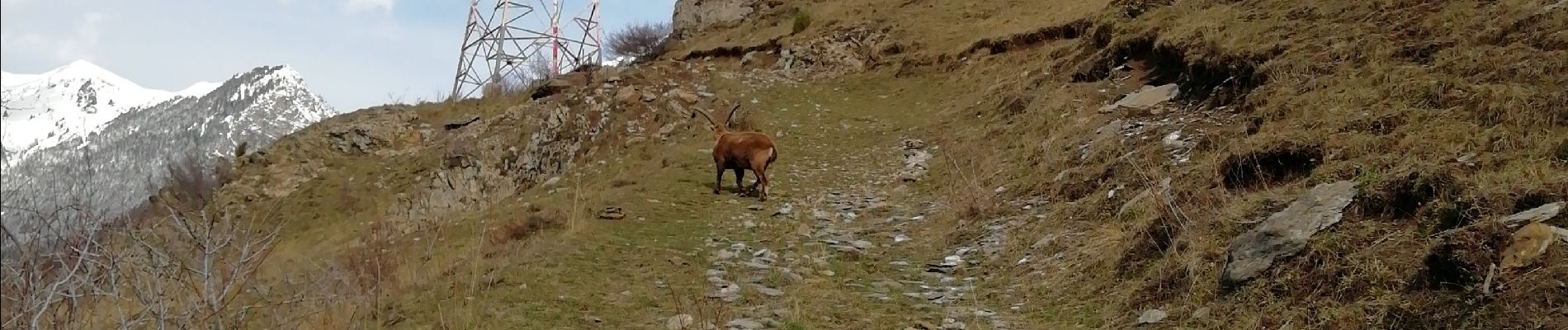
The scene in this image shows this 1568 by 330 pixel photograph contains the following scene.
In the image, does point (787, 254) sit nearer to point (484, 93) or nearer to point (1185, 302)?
point (1185, 302)

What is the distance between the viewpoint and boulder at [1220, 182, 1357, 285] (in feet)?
12.6

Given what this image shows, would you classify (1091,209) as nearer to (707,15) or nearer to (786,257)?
(786,257)

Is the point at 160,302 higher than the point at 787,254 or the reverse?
higher

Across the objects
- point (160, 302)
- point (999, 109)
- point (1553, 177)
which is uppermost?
point (160, 302)

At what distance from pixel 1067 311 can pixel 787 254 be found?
83.0 inches

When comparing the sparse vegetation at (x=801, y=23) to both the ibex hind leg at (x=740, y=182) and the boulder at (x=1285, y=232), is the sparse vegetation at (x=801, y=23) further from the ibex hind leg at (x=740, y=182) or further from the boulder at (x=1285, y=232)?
the boulder at (x=1285, y=232)

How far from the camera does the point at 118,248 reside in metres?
3.75

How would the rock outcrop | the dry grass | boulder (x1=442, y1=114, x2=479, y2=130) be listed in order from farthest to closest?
the rock outcrop
boulder (x1=442, y1=114, x2=479, y2=130)
the dry grass

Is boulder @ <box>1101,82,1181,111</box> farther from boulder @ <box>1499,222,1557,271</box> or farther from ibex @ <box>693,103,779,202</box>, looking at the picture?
boulder @ <box>1499,222,1557,271</box>

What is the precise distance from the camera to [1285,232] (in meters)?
3.96

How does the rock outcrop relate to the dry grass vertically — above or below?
above

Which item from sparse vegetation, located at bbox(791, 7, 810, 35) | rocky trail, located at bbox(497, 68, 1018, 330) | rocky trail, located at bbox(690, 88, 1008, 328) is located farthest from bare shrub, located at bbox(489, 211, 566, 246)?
sparse vegetation, located at bbox(791, 7, 810, 35)

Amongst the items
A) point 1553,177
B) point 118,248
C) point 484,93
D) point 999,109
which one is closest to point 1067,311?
point 1553,177

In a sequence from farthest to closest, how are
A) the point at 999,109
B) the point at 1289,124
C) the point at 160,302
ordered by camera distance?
the point at 999,109 < the point at 1289,124 < the point at 160,302
